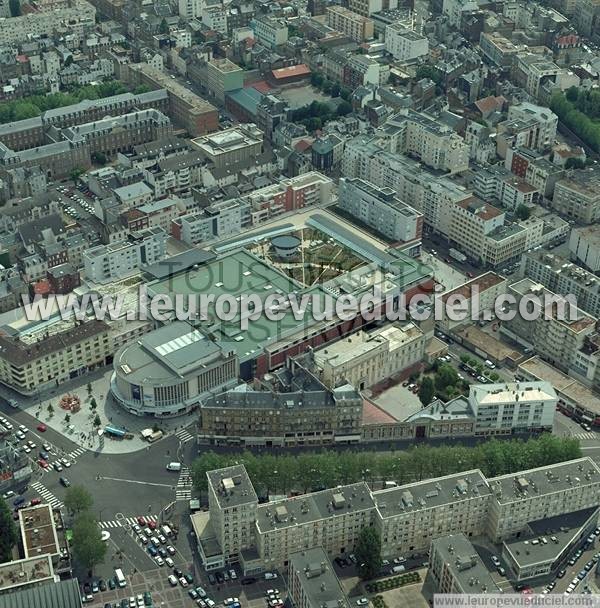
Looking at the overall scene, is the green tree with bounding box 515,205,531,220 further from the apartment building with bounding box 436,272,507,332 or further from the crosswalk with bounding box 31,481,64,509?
the crosswalk with bounding box 31,481,64,509

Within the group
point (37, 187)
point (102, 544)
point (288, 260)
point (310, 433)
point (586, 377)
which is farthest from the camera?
point (37, 187)

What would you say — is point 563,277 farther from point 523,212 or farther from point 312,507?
point 312,507

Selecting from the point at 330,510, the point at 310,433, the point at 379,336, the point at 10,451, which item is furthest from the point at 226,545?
the point at 379,336

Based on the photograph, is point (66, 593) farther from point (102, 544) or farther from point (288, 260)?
point (288, 260)

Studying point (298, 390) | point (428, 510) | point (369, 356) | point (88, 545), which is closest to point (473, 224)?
point (369, 356)

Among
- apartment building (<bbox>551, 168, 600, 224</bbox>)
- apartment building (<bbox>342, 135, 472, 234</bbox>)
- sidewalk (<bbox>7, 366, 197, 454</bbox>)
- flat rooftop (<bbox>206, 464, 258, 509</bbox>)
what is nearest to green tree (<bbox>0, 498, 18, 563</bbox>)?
sidewalk (<bbox>7, 366, 197, 454</bbox>)

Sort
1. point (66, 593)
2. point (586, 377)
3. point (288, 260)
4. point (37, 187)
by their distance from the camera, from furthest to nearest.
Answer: point (37, 187) < point (288, 260) < point (586, 377) < point (66, 593)

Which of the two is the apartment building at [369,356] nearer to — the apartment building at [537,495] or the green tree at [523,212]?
the apartment building at [537,495]
